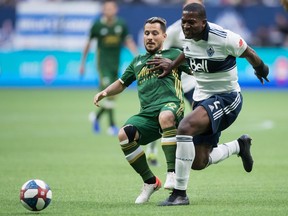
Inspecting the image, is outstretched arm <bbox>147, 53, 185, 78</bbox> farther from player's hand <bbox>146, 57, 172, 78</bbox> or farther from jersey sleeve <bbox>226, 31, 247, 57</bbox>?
jersey sleeve <bbox>226, 31, 247, 57</bbox>

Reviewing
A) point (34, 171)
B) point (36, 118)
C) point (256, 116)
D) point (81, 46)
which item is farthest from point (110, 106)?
point (81, 46)

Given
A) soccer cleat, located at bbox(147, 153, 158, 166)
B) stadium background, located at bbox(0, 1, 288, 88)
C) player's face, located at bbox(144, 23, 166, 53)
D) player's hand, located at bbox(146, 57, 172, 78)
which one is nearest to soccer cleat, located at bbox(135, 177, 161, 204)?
player's hand, located at bbox(146, 57, 172, 78)

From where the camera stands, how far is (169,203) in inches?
346

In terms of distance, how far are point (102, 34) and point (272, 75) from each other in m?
12.3

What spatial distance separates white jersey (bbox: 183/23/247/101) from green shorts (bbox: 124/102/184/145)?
0.27 meters

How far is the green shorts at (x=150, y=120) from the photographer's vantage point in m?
9.35

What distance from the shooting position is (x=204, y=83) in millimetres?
9266

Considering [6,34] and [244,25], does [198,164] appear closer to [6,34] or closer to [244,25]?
[244,25]

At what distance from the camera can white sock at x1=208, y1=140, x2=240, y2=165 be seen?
9.71 metres

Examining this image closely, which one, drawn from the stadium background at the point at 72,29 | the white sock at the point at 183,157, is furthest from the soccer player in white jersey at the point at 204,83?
the stadium background at the point at 72,29

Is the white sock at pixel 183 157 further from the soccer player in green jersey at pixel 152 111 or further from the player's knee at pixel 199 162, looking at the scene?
the player's knee at pixel 199 162

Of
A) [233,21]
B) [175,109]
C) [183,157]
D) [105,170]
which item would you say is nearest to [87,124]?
[105,170]

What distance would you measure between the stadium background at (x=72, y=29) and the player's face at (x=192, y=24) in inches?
831

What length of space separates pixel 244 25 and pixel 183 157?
2409cm
